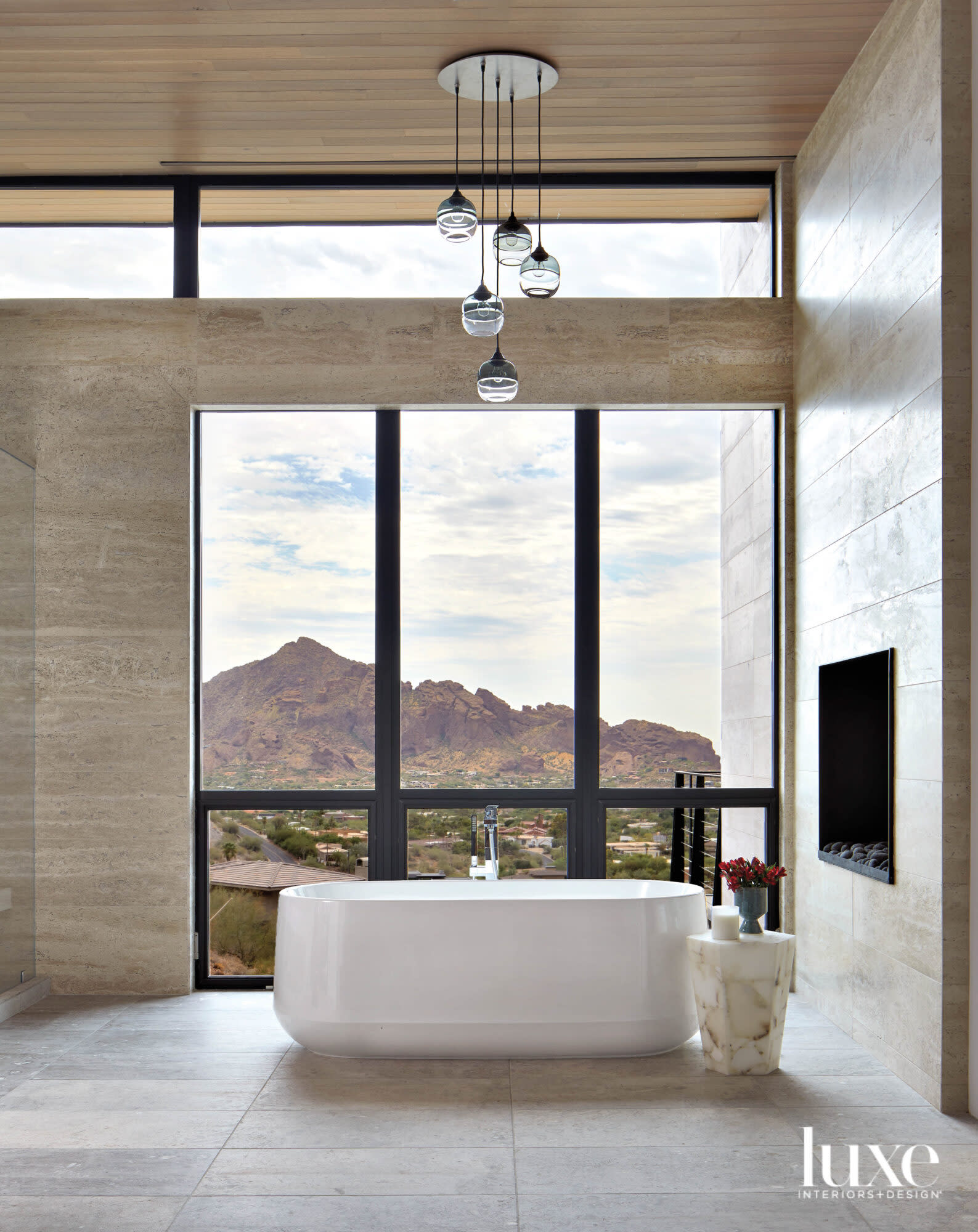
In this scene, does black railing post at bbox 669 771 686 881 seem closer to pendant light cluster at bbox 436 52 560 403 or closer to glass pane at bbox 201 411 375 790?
glass pane at bbox 201 411 375 790

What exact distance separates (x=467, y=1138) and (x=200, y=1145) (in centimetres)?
71

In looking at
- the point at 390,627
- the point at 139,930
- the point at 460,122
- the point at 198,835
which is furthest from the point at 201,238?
the point at 139,930

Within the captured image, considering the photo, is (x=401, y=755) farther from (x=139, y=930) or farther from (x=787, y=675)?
(x=787, y=675)

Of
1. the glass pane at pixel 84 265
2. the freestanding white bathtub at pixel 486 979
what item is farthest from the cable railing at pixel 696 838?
the glass pane at pixel 84 265

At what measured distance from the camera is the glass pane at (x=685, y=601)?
514 cm

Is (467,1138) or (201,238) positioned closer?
(467,1138)

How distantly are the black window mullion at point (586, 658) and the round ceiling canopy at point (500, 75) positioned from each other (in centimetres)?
138

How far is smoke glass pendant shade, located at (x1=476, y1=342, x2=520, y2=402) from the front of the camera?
3672 mm

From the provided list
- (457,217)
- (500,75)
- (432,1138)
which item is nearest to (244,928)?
(432,1138)

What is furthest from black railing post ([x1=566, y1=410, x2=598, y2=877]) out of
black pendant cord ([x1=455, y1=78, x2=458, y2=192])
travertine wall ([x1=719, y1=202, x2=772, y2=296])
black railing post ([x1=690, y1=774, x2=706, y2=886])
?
black pendant cord ([x1=455, y1=78, x2=458, y2=192])

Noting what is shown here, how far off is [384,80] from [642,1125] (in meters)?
3.64

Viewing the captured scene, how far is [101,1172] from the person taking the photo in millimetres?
2934

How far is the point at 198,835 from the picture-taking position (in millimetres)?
5066

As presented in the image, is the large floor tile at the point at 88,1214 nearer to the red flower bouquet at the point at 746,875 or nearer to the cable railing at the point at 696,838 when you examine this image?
the red flower bouquet at the point at 746,875
